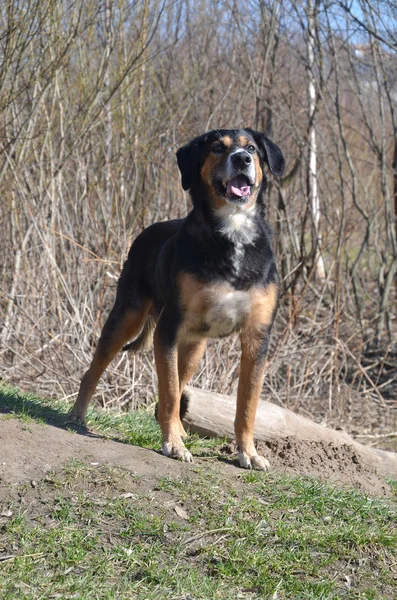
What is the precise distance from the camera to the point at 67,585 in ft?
12.0

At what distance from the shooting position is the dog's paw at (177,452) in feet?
17.2

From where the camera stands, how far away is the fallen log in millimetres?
6328

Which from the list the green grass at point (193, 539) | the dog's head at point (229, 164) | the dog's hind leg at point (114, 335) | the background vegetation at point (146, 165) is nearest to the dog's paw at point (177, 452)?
the green grass at point (193, 539)

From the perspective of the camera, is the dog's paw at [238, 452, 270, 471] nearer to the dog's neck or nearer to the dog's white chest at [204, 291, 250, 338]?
the dog's white chest at [204, 291, 250, 338]

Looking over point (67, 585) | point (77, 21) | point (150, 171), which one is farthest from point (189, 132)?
point (67, 585)

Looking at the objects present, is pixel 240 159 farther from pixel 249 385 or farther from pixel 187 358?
pixel 187 358

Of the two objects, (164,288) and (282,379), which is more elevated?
(164,288)

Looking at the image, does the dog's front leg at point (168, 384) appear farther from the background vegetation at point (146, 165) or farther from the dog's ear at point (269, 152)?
the background vegetation at point (146, 165)

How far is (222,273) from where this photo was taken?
5.38 m

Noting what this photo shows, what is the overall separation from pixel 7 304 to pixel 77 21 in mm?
3041

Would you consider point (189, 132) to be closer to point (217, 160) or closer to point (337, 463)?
point (217, 160)

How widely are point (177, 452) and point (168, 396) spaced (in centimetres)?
37

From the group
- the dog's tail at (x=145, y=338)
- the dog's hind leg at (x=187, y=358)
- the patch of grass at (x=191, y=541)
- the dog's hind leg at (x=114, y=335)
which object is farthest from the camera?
the dog's tail at (x=145, y=338)

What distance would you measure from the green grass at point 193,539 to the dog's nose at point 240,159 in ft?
6.56
